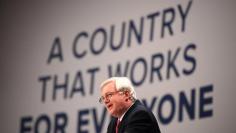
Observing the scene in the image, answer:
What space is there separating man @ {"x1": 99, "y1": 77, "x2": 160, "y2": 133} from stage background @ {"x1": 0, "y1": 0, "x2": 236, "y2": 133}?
1334 mm

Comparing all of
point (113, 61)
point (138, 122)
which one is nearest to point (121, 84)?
point (138, 122)

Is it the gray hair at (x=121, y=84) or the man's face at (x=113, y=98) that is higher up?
the gray hair at (x=121, y=84)

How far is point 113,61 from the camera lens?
489cm

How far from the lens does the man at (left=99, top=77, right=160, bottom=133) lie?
2805 millimetres

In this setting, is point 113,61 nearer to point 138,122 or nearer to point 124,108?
point 124,108

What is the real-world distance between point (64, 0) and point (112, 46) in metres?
0.84

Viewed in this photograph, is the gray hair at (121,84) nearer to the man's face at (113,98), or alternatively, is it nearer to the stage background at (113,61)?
the man's face at (113,98)

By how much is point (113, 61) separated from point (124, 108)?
1.97 m

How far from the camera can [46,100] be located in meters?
5.36

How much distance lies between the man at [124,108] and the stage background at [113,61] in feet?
4.38

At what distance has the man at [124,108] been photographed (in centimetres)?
280

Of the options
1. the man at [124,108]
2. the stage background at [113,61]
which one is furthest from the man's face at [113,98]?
the stage background at [113,61]

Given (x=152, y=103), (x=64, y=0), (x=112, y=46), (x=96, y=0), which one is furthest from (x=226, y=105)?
(x=64, y=0)

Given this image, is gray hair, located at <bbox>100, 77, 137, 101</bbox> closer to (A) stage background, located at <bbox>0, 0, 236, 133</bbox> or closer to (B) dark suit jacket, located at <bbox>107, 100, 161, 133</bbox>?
(B) dark suit jacket, located at <bbox>107, 100, 161, 133</bbox>
